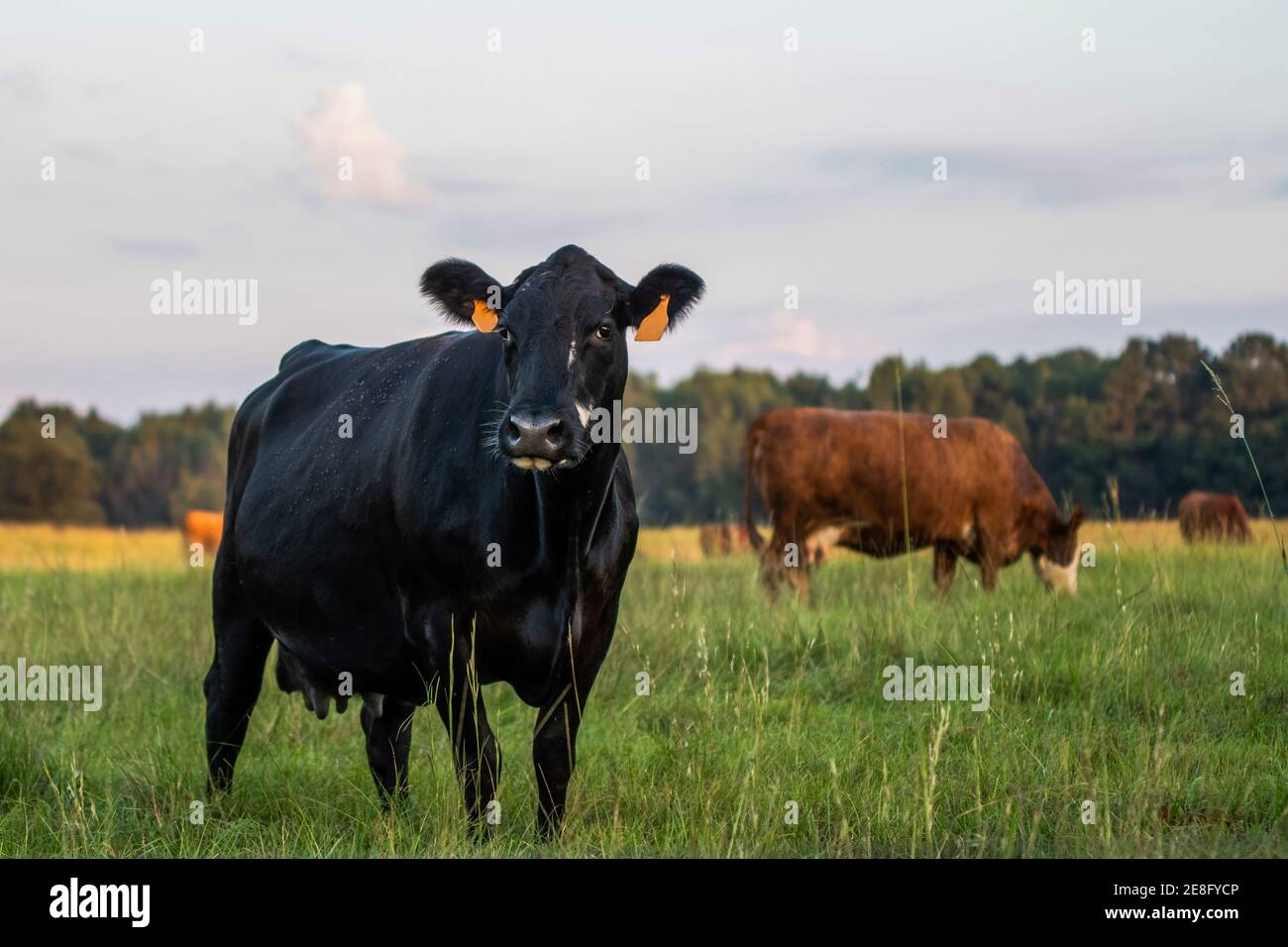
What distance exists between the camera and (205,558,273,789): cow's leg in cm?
628

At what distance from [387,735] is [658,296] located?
256cm

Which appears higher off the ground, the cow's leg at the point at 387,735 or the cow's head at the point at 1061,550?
the cow's head at the point at 1061,550

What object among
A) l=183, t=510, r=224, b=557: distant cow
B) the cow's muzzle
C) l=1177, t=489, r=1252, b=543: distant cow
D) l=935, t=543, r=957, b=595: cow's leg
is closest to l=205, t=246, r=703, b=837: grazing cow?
the cow's muzzle

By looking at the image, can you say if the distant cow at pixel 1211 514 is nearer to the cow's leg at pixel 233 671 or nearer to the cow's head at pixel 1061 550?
the cow's head at pixel 1061 550

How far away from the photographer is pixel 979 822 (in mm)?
4887

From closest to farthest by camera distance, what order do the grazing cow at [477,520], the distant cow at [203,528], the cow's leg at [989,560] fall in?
the grazing cow at [477,520] < the cow's leg at [989,560] < the distant cow at [203,528]

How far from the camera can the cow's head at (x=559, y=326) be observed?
4391 mm

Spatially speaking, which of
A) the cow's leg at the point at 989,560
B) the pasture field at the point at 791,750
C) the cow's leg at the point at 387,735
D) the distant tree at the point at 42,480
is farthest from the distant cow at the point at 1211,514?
the distant tree at the point at 42,480

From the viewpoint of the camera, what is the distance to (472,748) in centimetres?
491

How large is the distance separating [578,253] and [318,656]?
2.22m

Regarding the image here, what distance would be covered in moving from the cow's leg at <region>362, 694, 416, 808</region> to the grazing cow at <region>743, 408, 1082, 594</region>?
8859 mm

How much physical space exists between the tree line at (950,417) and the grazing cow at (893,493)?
1.20m

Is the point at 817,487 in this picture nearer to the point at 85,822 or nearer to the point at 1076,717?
the point at 1076,717
